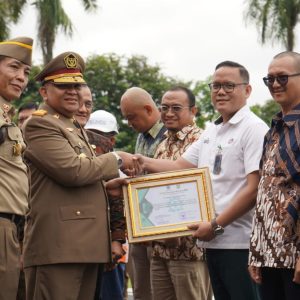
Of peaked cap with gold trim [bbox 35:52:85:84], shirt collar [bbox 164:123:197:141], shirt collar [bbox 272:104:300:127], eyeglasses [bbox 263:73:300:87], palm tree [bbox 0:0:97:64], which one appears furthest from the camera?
palm tree [bbox 0:0:97:64]

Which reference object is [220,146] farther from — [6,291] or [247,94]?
[6,291]

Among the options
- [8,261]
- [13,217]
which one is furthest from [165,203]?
[8,261]

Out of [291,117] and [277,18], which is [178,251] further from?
[277,18]

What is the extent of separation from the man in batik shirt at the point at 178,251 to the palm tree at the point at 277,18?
21.2 metres

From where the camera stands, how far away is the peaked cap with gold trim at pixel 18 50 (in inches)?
220

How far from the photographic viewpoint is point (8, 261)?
5254mm

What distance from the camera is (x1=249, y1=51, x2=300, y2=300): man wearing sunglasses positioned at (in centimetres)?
476

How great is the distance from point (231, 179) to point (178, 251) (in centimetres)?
100

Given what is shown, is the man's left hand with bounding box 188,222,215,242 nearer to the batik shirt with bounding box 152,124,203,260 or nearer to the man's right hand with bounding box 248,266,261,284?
the man's right hand with bounding box 248,266,261,284

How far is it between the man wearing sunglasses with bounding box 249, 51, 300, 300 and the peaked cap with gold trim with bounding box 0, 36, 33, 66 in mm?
1731

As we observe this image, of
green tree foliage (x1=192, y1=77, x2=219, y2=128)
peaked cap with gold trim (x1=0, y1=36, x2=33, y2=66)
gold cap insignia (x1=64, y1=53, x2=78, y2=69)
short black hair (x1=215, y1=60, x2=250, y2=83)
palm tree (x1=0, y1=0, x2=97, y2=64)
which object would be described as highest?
palm tree (x1=0, y1=0, x2=97, y2=64)

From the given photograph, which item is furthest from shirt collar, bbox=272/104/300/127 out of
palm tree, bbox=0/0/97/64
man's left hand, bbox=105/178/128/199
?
palm tree, bbox=0/0/97/64

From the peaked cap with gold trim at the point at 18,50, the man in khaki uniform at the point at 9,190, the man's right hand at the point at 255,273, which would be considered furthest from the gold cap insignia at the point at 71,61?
the man's right hand at the point at 255,273

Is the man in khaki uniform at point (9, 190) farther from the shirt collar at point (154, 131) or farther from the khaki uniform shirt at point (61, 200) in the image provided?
the shirt collar at point (154, 131)
